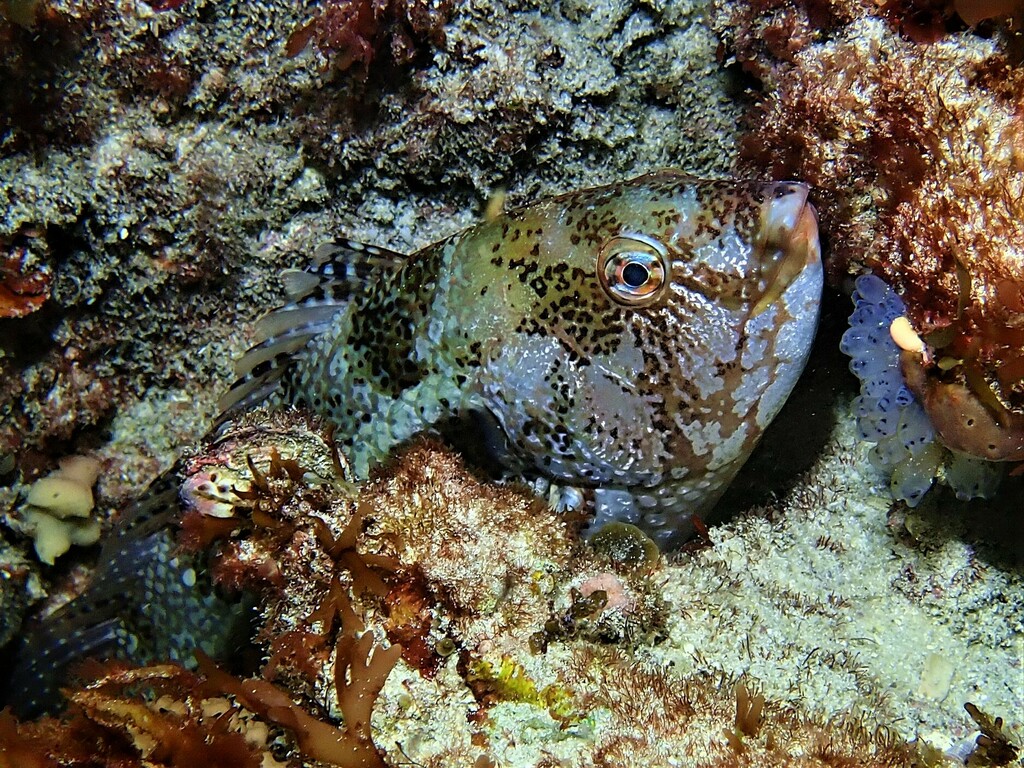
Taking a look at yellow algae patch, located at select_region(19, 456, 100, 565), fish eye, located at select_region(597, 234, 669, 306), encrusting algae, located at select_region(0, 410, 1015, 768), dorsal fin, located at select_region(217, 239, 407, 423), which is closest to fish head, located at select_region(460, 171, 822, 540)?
fish eye, located at select_region(597, 234, 669, 306)

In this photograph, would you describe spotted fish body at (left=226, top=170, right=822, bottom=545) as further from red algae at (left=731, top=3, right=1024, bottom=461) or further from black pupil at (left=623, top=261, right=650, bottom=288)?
red algae at (left=731, top=3, right=1024, bottom=461)

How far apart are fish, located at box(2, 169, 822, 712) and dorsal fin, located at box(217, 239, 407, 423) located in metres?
0.04

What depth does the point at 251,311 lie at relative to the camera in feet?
13.4

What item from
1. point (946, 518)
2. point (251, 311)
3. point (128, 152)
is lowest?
point (946, 518)

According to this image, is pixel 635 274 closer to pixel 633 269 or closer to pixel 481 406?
pixel 633 269

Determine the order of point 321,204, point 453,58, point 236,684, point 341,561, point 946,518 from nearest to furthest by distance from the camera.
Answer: point 236,684 → point 341,561 → point 946,518 → point 453,58 → point 321,204

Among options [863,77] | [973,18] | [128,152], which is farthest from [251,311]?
[973,18]

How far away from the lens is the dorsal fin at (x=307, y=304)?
3.41 m

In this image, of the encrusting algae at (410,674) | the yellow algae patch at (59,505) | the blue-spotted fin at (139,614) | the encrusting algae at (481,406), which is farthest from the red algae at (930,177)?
the yellow algae patch at (59,505)

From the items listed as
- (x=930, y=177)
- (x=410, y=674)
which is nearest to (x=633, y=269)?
(x=930, y=177)

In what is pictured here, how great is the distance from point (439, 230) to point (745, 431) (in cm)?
202

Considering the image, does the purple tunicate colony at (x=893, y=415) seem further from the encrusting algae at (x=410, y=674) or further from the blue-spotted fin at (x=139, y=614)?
the blue-spotted fin at (x=139, y=614)

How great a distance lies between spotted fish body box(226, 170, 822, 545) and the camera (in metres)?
2.60

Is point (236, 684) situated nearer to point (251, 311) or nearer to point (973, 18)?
point (251, 311)
